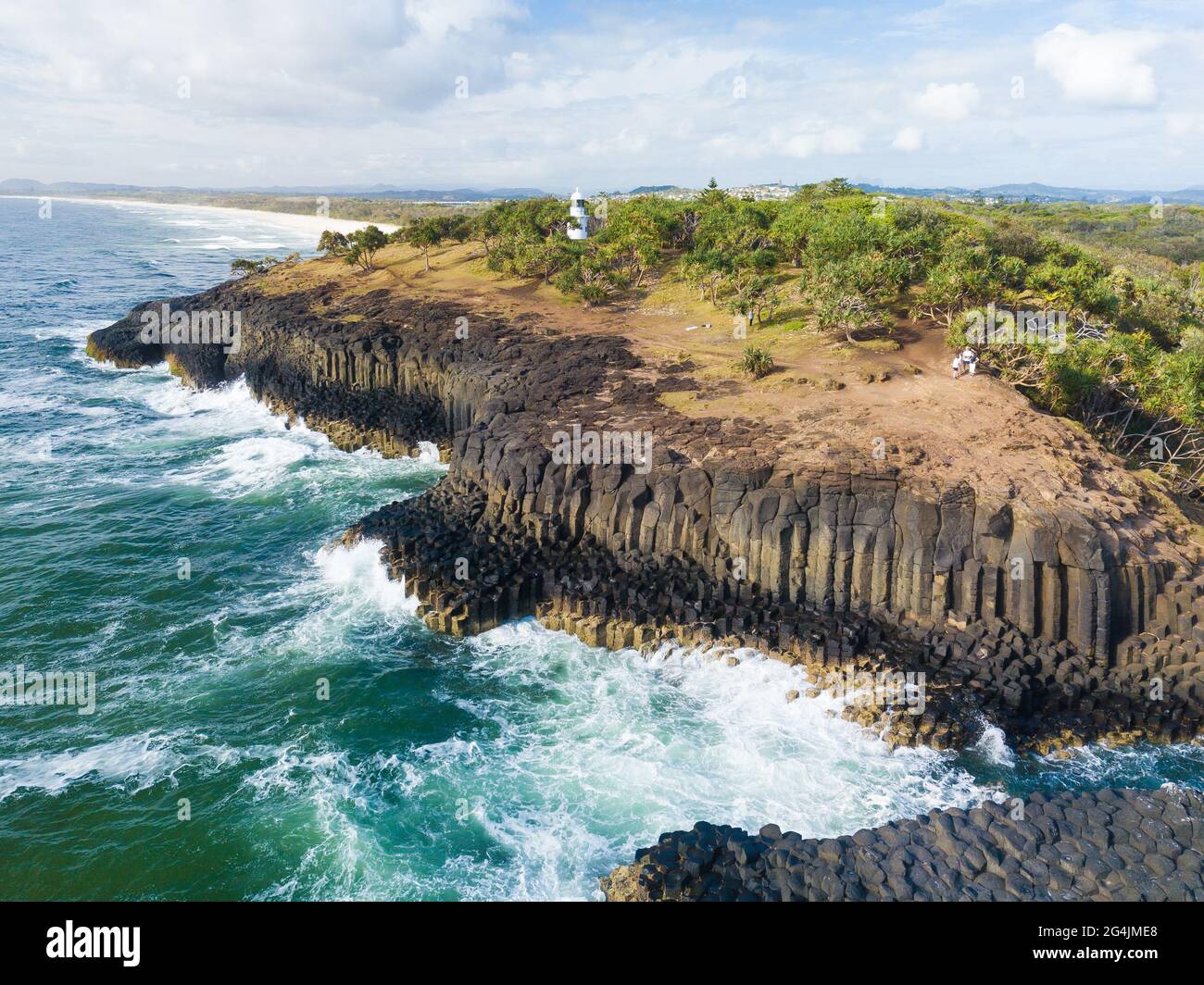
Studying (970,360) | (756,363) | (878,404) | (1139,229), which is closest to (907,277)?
(970,360)

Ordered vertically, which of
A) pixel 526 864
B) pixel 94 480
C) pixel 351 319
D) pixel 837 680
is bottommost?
pixel 526 864

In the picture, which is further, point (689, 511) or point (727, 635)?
point (689, 511)

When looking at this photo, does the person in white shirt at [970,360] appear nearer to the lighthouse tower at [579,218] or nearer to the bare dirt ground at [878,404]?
the bare dirt ground at [878,404]

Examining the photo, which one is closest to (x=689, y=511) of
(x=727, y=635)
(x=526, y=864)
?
(x=727, y=635)

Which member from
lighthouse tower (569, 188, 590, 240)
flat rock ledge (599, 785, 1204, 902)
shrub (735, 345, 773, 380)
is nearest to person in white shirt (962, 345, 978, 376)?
shrub (735, 345, 773, 380)

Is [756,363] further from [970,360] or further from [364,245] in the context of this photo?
[364,245]

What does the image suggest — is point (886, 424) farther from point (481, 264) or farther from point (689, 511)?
point (481, 264)
